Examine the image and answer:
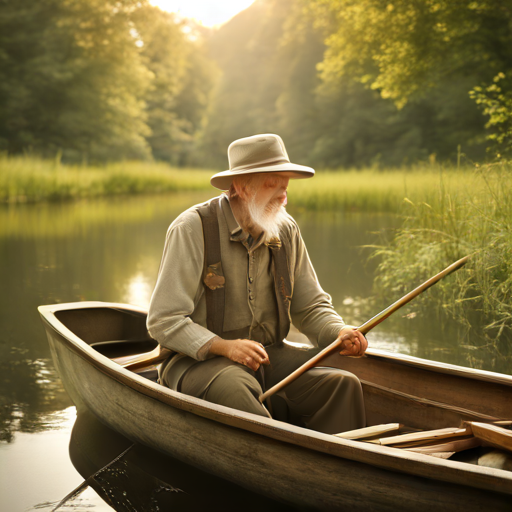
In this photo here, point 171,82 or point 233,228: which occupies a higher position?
point 171,82

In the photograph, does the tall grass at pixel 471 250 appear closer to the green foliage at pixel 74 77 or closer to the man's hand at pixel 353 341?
the man's hand at pixel 353 341

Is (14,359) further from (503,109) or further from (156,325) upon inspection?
(503,109)

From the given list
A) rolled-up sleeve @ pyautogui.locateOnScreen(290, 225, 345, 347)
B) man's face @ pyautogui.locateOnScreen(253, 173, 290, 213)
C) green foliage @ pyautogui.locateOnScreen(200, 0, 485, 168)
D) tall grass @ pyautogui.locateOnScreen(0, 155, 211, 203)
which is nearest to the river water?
rolled-up sleeve @ pyautogui.locateOnScreen(290, 225, 345, 347)

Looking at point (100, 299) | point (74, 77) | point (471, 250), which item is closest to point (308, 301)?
point (471, 250)

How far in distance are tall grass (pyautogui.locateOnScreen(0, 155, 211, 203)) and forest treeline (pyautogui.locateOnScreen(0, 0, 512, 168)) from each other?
210 centimetres

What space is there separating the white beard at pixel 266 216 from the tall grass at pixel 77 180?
11.7 meters

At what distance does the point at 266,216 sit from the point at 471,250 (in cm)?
231

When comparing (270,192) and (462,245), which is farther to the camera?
(462,245)

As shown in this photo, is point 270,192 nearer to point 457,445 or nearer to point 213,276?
point 213,276

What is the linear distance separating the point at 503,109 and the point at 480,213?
129 cm

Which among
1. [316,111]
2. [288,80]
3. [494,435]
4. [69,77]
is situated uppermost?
[288,80]

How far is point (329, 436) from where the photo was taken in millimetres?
1848

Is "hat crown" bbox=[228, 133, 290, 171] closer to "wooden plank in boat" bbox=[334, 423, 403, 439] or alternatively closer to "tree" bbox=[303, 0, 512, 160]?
"wooden plank in boat" bbox=[334, 423, 403, 439]

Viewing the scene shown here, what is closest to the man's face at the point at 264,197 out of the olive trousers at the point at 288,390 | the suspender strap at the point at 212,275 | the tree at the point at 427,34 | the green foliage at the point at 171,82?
the suspender strap at the point at 212,275
